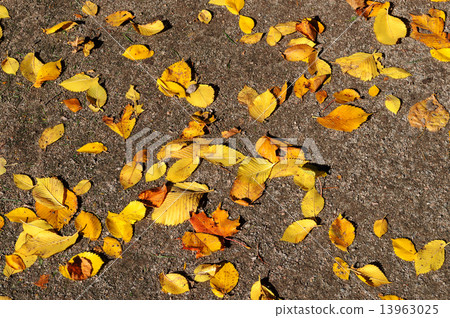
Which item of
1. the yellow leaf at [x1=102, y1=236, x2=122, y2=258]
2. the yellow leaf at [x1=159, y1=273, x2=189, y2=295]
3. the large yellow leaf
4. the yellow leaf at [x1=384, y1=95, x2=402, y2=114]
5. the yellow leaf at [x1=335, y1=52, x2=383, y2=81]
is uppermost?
the yellow leaf at [x1=335, y1=52, x2=383, y2=81]

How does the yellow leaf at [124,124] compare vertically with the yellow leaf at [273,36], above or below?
below

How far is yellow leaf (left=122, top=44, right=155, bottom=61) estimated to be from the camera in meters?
2.31

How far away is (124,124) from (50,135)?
1.37ft

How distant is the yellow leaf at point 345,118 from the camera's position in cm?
211

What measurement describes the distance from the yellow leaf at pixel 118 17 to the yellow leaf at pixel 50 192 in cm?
101

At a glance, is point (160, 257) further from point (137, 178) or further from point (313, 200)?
point (313, 200)

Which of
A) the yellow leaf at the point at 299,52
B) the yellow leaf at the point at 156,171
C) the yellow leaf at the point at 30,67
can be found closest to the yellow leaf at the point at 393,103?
the yellow leaf at the point at 299,52

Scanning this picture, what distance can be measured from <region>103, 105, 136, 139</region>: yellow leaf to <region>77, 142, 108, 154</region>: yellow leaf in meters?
0.12

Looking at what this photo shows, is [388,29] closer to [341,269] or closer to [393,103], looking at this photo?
[393,103]

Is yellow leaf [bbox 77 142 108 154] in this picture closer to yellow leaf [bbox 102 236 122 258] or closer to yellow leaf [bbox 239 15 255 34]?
yellow leaf [bbox 102 236 122 258]

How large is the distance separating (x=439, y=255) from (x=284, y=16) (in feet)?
5.09

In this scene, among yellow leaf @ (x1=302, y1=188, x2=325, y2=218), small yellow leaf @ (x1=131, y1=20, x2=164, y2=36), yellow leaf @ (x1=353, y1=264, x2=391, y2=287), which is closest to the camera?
yellow leaf @ (x1=353, y1=264, x2=391, y2=287)

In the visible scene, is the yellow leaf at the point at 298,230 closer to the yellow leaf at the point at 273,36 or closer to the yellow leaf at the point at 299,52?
the yellow leaf at the point at 299,52

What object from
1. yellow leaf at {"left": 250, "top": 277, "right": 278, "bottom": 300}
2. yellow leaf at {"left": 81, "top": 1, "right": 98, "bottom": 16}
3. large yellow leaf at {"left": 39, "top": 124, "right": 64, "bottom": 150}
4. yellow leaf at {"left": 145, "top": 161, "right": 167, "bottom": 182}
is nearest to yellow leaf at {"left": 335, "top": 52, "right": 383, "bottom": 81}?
yellow leaf at {"left": 145, "top": 161, "right": 167, "bottom": 182}
